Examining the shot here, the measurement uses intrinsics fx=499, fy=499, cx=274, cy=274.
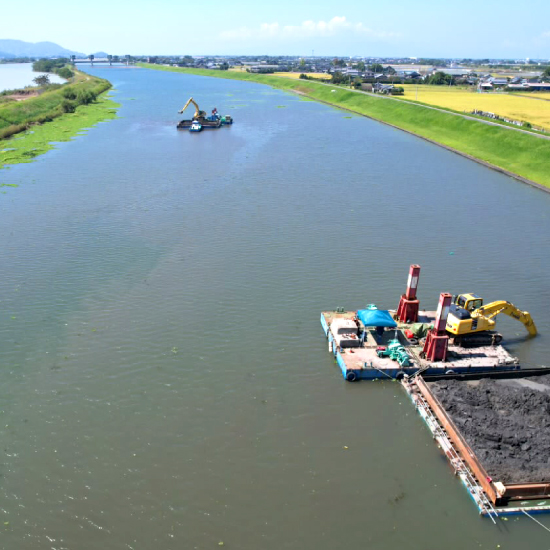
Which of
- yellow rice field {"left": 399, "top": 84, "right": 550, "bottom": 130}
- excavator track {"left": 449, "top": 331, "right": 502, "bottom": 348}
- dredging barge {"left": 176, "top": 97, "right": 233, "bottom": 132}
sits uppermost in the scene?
yellow rice field {"left": 399, "top": 84, "right": 550, "bottom": 130}

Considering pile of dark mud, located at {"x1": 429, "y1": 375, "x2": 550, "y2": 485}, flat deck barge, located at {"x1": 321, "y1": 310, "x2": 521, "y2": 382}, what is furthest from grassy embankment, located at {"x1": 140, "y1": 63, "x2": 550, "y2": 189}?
pile of dark mud, located at {"x1": 429, "y1": 375, "x2": 550, "y2": 485}

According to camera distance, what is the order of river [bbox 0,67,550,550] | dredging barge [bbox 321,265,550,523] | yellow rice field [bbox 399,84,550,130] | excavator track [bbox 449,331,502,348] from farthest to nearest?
yellow rice field [bbox 399,84,550,130]
excavator track [bbox 449,331,502,348]
dredging barge [bbox 321,265,550,523]
river [bbox 0,67,550,550]

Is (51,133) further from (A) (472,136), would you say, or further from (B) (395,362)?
(B) (395,362)

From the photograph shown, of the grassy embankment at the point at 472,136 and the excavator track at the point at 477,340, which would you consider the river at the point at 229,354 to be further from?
the grassy embankment at the point at 472,136

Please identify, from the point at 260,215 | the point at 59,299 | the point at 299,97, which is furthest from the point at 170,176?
the point at 299,97

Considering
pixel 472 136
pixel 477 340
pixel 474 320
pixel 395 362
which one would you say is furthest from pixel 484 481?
pixel 472 136

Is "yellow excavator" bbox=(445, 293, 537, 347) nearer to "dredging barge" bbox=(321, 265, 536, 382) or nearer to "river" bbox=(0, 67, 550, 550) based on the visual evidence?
"dredging barge" bbox=(321, 265, 536, 382)
